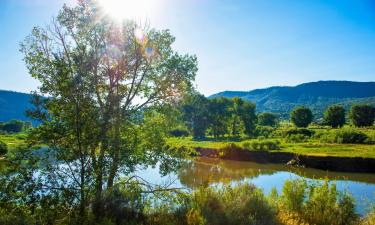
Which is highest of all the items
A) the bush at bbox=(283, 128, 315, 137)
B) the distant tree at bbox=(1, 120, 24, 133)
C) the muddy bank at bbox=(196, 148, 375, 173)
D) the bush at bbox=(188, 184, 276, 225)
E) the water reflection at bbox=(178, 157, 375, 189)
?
the distant tree at bbox=(1, 120, 24, 133)

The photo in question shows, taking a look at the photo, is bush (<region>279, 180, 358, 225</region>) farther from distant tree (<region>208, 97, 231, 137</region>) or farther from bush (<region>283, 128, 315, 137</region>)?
distant tree (<region>208, 97, 231, 137</region>)

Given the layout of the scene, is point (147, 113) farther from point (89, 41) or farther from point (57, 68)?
point (57, 68)

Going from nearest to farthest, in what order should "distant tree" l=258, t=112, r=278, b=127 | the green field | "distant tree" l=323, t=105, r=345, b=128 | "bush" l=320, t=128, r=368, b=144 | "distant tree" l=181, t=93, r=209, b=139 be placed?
the green field < "bush" l=320, t=128, r=368, b=144 < "distant tree" l=323, t=105, r=345, b=128 < "distant tree" l=181, t=93, r=209, b=139 < "distant tree" l=258, t=112, r=278, b=127

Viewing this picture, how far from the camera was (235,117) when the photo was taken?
299 feet

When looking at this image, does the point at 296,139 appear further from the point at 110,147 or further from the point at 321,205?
the point at 110,147

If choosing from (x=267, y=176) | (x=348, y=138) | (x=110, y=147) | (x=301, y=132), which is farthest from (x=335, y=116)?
(x=110, y=147)

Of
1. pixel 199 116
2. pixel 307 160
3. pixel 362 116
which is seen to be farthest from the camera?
pixel 199 116

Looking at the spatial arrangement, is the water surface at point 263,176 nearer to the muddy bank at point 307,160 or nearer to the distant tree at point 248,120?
the muddy bank at point 307,160

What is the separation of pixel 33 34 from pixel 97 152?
166 inches

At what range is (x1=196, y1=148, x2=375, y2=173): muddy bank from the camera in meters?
37.0

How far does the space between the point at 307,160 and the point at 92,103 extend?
37.9m

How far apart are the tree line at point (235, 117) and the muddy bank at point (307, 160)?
3663 centimetres

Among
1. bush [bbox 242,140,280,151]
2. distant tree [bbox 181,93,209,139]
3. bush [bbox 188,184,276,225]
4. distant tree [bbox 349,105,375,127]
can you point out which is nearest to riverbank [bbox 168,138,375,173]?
bush [bbox 242,140,280,151]

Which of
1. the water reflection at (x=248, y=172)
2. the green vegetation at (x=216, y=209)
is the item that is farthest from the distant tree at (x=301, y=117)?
the green vegetation at (x=216, y=209)
